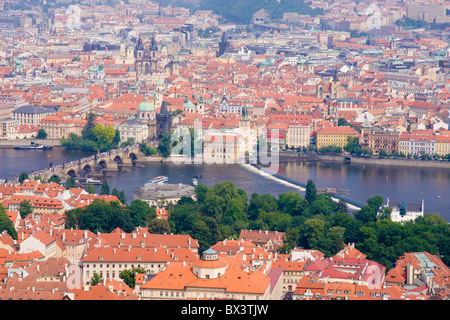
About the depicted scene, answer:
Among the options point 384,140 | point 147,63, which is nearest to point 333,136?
point 384,140

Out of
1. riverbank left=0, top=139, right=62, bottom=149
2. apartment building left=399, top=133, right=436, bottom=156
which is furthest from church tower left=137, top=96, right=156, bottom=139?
apartment building left=399, top=133, right=436, bottom=156

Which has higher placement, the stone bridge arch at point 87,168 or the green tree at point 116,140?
the green tree at point 116,140

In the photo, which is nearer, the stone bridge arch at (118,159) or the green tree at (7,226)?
the green tree at (7,226)

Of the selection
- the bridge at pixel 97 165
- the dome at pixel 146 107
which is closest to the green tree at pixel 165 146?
the bridge at pixel 97 165

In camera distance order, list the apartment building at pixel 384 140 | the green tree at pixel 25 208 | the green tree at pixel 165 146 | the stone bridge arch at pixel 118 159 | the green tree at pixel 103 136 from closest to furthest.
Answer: the green tree at pixel 25 208 < the stone bridge arch at pixel 118 159 < the green tree at pixel 165 146 < the green tree at pixel 103 136 < the apartment building at pixel 384 140

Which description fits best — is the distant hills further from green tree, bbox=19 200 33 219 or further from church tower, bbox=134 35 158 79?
green tree, bbox=19 200 33 219

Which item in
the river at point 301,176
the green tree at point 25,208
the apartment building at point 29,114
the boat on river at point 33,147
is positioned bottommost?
the river at point 301,176

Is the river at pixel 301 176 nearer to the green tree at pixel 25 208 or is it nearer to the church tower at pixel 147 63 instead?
the green tree at pixel 25 208

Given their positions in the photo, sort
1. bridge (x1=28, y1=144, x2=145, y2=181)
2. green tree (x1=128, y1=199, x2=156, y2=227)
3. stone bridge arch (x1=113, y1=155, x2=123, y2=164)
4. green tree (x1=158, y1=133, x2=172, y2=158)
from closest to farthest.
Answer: green tree (x1=128, y1=199, x2=156, y2=227) < bridge (x1=28, y1=144, x2=145, y2=181) < stone bridge arch (x1=113, y1=155, x2=123, y2=164) < green tree (x1=158, y1=133, x2=172, y2=158)

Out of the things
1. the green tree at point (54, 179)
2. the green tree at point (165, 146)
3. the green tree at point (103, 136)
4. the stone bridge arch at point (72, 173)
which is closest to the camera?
the green tree at point (54, 179)
